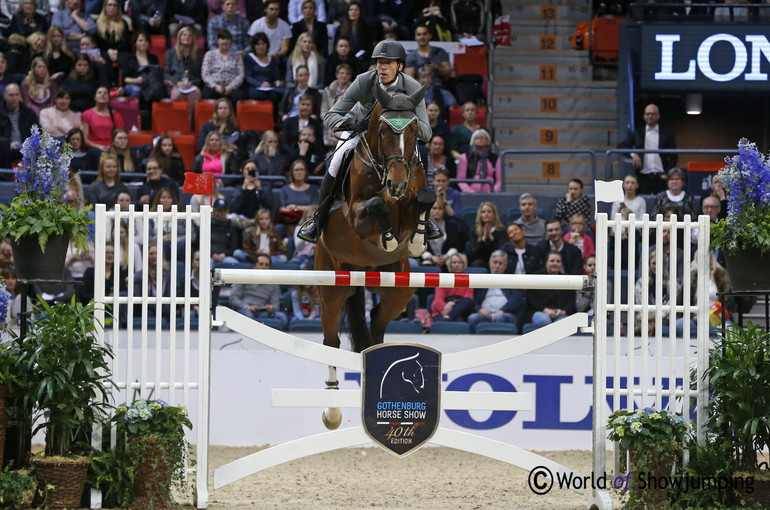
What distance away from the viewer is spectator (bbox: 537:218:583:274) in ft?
30.4

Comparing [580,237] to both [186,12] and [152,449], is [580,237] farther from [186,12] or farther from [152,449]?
[186,12]

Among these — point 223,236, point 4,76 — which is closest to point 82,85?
point 4,76

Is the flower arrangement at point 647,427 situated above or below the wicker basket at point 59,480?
above

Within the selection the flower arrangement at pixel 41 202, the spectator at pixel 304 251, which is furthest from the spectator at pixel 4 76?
the flower arrangement at pixel 41 202

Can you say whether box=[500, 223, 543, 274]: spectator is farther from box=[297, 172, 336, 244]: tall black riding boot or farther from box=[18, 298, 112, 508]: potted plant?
box=[18, 298, 112, 508]: potted plant

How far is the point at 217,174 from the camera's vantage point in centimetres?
1053

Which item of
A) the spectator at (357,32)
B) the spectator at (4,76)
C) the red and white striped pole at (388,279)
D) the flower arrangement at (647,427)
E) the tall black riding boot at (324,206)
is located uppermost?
the spectator at (357,32)

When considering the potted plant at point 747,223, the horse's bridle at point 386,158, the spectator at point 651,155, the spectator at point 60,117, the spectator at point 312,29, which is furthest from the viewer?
the spectator at point 312,29

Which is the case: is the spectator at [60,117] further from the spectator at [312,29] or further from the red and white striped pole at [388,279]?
the red and white striped pole at [388,279]

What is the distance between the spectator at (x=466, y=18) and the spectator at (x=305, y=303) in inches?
193

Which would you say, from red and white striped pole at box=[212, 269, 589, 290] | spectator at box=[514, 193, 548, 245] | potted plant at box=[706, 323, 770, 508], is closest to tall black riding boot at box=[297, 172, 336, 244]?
red and white striped pole at box=[212, 269, 589, 290]

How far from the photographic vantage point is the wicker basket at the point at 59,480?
5473 millimetres

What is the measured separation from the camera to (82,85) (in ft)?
38.2

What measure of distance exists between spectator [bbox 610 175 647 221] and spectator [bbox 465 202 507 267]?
1192 mm
